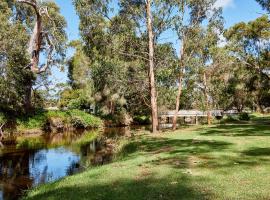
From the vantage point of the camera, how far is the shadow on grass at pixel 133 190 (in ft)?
25.5

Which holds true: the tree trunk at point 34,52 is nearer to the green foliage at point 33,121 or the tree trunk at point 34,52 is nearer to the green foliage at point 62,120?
the green foliage at point 33,121

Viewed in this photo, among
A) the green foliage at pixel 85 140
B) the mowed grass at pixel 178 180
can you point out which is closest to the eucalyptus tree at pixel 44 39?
the green foliage at pixel 85 140

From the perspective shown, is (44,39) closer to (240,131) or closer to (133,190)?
(240,131)

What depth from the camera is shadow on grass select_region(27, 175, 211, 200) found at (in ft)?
25.5

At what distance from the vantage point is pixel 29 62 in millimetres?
37000

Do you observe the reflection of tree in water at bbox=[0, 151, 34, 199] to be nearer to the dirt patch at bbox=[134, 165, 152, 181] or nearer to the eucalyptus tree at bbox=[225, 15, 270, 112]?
the dirt patch at bbox=[134, 165, 152, 181]

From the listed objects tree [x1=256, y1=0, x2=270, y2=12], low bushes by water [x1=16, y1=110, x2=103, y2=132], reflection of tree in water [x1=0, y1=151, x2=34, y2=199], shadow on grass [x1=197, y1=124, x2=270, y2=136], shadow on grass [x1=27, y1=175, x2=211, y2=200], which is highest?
tree [x1=256, y1=0, x2=270, y2=12]

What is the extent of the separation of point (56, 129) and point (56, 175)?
82.8 ft

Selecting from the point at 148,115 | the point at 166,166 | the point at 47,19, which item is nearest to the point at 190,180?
the point at 166,166

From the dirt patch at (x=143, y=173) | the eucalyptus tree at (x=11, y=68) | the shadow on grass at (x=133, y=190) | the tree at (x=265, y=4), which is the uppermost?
the tree at (x=265, y=4)

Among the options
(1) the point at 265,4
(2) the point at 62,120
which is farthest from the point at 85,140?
(1) the point at 265,4

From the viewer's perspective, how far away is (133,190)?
8383 mm

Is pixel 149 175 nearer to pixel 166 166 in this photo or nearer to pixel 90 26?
pixel 166 166

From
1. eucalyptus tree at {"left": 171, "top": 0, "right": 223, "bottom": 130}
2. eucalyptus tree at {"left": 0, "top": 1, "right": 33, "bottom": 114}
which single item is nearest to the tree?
eucalyptus tree at {"left": 171, "top": 0, "right": 223, "bottom": 130}
